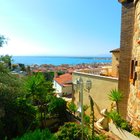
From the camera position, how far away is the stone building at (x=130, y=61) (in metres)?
9.30

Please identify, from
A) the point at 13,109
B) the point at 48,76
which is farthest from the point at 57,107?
the point at 48,76

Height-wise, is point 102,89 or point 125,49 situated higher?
point 125,49

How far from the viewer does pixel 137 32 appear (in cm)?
940

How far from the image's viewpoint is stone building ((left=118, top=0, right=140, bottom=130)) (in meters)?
9.30

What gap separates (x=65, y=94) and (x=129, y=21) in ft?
81.1

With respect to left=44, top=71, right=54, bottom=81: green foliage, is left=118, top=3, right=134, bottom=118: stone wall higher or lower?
higher

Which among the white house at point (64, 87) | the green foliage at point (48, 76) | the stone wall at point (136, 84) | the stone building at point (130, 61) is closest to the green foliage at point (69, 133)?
the stone building at point (130, 61)

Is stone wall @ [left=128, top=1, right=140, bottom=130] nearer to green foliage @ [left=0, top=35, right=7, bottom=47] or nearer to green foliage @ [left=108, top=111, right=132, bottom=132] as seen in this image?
green foliage @ [left=108, top=111, right=132, bottom=132]

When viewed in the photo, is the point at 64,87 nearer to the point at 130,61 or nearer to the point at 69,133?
the point at 69,133

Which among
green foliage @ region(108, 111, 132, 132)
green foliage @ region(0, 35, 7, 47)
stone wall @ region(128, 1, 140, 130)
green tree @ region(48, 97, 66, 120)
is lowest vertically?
green tree @ region(48, 97, 66, 120)

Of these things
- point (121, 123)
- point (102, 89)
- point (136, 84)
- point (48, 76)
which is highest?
point (136, 84)

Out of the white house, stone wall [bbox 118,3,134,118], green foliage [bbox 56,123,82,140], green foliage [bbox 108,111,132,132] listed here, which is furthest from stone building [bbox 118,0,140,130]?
the white house

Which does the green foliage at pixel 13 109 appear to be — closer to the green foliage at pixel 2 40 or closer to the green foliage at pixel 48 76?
the green foliage at pixel 2 40

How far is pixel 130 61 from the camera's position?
11062 mm
